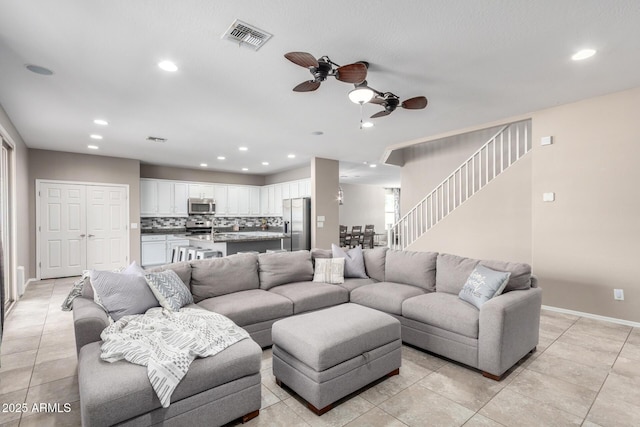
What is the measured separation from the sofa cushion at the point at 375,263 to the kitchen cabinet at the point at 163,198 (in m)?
6.05

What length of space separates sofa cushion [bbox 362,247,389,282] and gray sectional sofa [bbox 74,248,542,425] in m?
0.01

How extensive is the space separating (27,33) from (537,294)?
463 centimetres

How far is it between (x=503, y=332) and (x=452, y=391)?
582mm

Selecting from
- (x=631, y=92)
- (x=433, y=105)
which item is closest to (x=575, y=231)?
(x=631, y=92)

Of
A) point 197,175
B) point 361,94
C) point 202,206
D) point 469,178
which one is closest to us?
point 361,94

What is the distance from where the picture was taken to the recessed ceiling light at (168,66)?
9.07 feet

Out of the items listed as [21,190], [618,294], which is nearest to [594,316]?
[618,294]

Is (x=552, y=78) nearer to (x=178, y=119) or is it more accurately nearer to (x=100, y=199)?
(x=178, y=119)

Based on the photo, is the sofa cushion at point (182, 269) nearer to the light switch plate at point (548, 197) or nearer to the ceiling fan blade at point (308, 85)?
the ceiling fan blade at point (308, 85)

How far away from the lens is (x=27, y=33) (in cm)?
229

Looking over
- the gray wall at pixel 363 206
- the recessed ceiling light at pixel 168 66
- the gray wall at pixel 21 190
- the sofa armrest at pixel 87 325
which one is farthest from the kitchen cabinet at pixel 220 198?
the sofa armrest at pixel 87 325

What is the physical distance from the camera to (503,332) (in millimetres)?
2305

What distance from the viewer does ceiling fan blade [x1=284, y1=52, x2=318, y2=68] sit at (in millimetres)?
2237

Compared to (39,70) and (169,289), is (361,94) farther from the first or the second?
(39,70)
